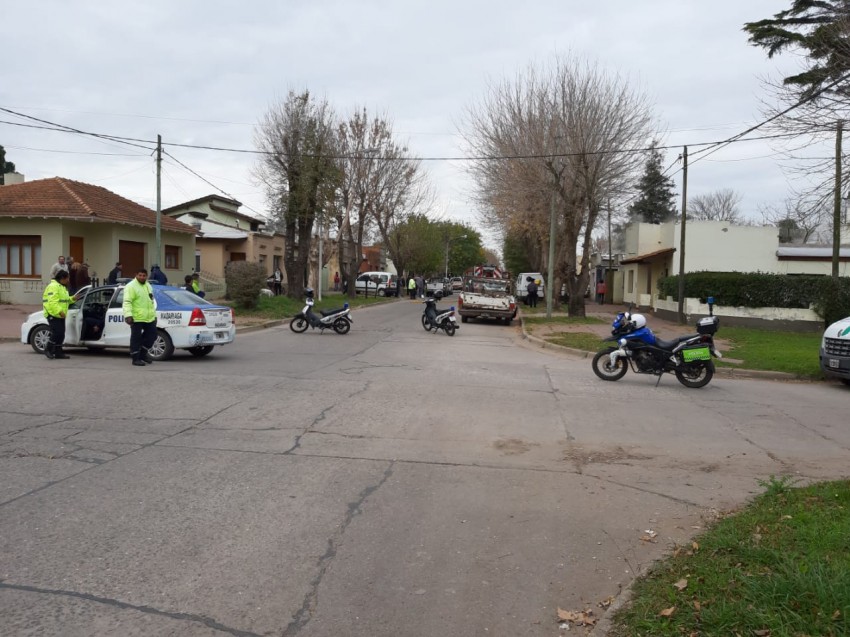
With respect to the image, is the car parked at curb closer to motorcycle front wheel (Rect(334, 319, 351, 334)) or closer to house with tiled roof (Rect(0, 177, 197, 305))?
motorcycle front wheel (Rect(334, 319, 351, 334))

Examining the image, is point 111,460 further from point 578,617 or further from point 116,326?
point 116,326

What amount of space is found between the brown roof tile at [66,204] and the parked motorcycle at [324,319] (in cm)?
1112

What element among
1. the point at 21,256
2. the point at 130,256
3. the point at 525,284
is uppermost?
the point at 130,256

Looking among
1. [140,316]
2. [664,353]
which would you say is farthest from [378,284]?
[664,353]

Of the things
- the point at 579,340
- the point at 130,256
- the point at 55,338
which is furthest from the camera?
the point at 130,256

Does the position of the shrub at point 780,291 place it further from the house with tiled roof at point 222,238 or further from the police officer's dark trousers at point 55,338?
the house with tiled roof at point 222,238

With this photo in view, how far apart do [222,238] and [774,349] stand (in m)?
32.4

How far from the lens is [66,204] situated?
27578 millimetres

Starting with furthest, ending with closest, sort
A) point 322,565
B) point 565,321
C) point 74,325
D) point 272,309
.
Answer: point 565,321 < point 272,309 < point 74,325 < point 322,565

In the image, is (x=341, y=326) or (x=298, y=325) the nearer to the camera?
(x=341, y=326)

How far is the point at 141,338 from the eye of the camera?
12.8 m

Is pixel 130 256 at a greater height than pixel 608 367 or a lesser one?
greater

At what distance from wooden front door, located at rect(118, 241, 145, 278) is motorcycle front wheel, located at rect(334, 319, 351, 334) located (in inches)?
504

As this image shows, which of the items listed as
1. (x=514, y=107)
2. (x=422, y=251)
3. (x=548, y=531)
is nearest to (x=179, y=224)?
(x=514, y=107)
